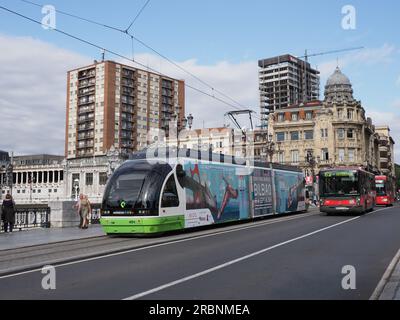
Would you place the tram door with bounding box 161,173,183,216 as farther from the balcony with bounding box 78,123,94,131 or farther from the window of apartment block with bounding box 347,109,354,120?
the balcony with bounding box 78,123,94,131

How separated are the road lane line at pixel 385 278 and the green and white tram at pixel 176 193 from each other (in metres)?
7.99

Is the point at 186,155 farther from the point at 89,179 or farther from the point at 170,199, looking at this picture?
the point at 89,179

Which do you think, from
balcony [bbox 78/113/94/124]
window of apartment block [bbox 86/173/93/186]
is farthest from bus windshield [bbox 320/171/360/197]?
balcony [bbox 78/113/94/124]

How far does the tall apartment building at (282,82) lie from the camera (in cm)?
16875

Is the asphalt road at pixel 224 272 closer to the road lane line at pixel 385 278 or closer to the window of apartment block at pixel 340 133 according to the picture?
the road lane line at pixel 385 278

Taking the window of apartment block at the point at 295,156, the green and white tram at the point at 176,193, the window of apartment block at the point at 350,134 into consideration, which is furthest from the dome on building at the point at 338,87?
the green and white tram at the point at 176,193

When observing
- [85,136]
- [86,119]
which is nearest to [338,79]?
[86,119]

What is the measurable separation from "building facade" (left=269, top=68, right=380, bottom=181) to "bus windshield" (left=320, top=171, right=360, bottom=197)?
46083 mm

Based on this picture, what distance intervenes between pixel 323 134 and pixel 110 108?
5467 cm

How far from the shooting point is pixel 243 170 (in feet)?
78.3

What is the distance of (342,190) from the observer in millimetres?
27984

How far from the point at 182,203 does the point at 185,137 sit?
79763 mm
